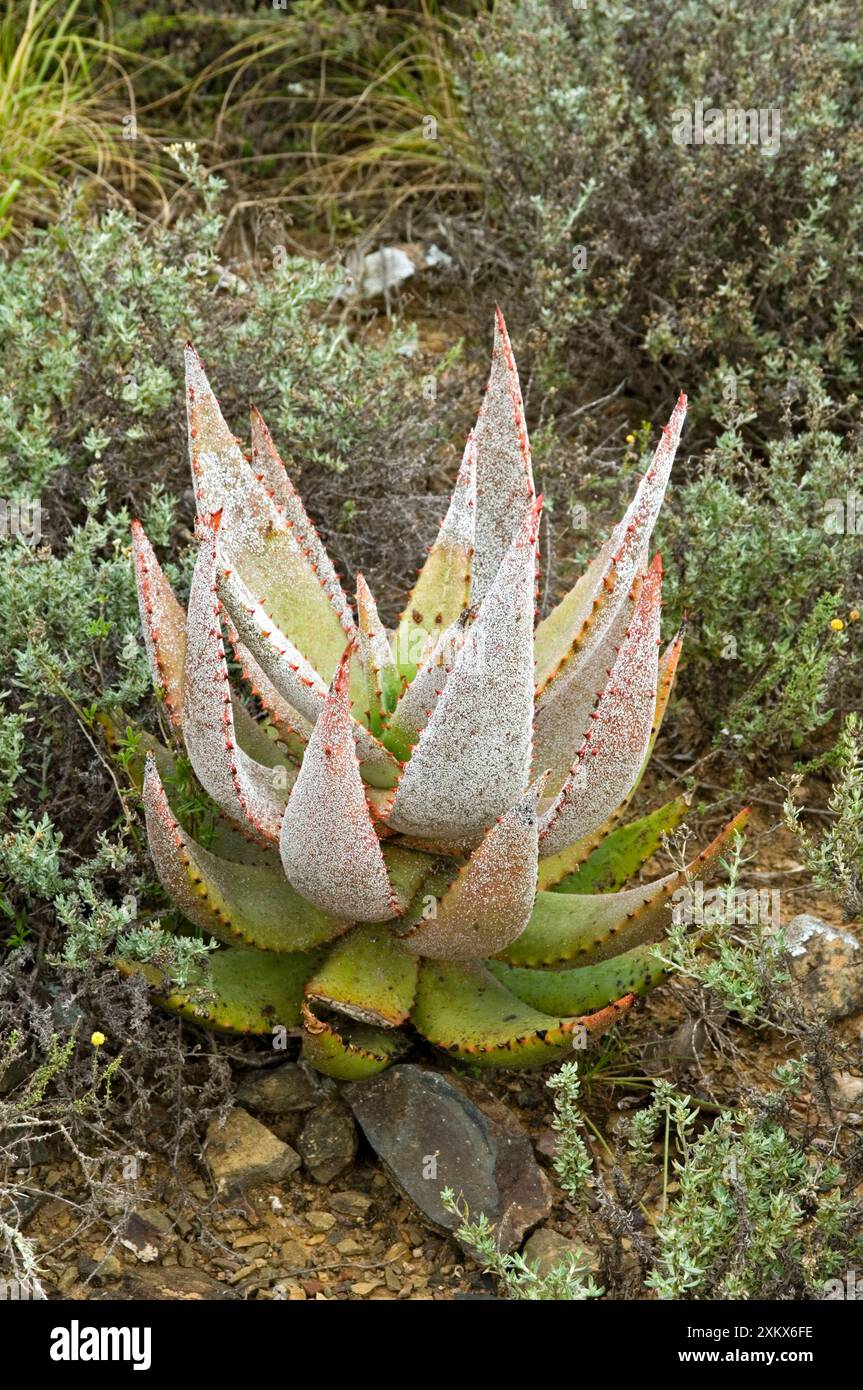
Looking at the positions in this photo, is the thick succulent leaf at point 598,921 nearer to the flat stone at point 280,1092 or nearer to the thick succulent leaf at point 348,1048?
the thick succulent leaf at point 348,1048

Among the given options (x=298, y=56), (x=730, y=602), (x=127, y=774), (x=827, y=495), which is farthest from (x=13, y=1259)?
(x=298, y=56)

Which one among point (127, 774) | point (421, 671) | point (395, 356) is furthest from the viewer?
point (395, 356)

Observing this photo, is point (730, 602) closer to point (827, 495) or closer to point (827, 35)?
point (827, 495)

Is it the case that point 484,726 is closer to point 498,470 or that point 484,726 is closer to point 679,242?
point 498,470

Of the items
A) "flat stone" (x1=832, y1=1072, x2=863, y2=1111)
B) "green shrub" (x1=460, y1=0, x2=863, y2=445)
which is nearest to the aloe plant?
"flat stone" (x1=832, y1=1072, x2=863, y2=1111)

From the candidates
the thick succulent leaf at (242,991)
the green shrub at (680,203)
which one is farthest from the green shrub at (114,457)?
the green shrub at (680,203)

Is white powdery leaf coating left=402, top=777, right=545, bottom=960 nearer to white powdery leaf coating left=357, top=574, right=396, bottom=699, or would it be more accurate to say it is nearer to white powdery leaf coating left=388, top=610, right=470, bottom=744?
white powdery leaf coating left=388, top=610, right=470, bottom=744

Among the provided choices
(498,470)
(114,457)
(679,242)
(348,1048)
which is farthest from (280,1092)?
(679,242)
